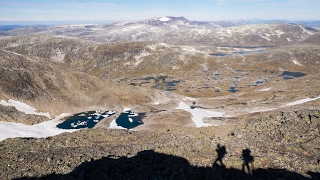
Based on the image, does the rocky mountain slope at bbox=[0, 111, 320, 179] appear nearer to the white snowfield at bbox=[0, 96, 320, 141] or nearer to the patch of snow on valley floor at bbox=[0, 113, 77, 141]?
the patch of snow on valley floor at bbox=[0, 113, 77, 141]

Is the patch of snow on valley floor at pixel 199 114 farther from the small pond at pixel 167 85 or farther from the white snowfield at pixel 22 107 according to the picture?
the small pond at pixel 167 85

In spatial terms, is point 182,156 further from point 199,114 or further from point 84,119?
point 84,119

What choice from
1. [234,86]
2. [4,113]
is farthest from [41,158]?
[234,86]

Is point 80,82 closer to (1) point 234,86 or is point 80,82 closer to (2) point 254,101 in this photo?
(2) point 254,101

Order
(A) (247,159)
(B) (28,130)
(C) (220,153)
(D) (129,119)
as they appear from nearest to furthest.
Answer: (A) (247,159) → (C) (220,153) → (B) (28,130) → (D) (129,119)

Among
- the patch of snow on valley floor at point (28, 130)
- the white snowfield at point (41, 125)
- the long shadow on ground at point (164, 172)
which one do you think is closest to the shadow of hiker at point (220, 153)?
the long shadow on ground at point (164, 172)

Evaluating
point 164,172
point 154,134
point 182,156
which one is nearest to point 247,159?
point 182,156

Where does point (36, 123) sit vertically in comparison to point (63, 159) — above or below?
below
